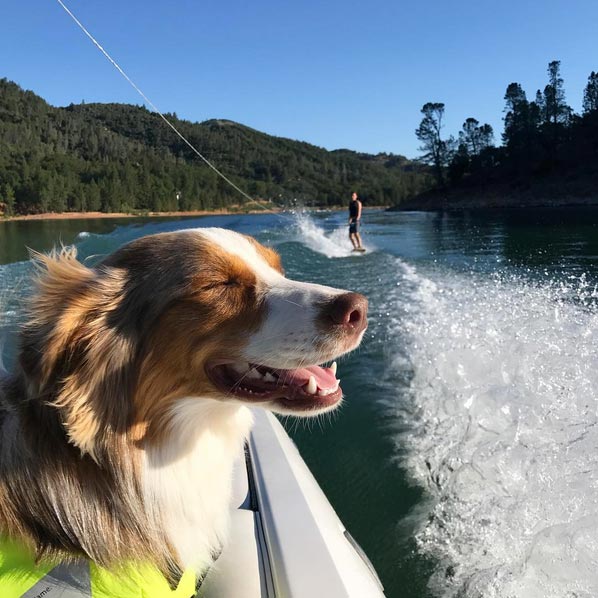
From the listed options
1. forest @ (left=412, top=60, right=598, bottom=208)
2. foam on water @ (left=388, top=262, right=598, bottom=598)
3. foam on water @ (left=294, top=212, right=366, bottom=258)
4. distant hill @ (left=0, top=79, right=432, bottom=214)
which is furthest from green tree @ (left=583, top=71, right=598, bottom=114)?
foam on water @ (left=388, top=262, right=598, bottom=598)

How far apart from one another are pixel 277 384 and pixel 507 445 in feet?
10.6

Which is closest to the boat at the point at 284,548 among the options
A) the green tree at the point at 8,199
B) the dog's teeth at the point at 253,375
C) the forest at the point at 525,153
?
the dog's teeth at the point at 253,375

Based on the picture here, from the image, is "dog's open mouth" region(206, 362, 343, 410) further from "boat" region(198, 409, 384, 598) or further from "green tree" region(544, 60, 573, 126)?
"green tree" region(544, 60, 573, 126)

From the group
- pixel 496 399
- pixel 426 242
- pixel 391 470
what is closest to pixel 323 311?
pixel 391 470

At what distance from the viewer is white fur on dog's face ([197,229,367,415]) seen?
209 cm

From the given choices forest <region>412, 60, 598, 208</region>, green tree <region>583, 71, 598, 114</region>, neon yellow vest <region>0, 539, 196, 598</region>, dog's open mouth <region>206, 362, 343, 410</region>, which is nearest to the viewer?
neon yellow vest <region>0, 539, 196, 598</region>

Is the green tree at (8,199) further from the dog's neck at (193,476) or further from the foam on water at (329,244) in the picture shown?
the dog's neck at (193,476)

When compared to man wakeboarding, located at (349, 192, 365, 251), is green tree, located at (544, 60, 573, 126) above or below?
above

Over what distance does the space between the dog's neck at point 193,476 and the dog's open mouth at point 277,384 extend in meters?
0.13

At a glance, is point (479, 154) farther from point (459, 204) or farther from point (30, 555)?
point (30, 555)

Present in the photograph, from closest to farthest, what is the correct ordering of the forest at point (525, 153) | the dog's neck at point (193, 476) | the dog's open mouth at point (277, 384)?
the dog's neck at point (193, 476) → the dog's open mouth at point (277, 384) → the forest at point (525, 153)

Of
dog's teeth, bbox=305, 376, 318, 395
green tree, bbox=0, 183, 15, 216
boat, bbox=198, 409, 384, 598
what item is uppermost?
green tree, bbox=0, 183, 15, 216

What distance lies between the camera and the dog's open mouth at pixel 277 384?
7.00 ft

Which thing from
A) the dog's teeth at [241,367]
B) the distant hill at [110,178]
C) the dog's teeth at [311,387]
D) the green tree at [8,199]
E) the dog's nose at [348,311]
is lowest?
the dog's teeth at [311,387]
